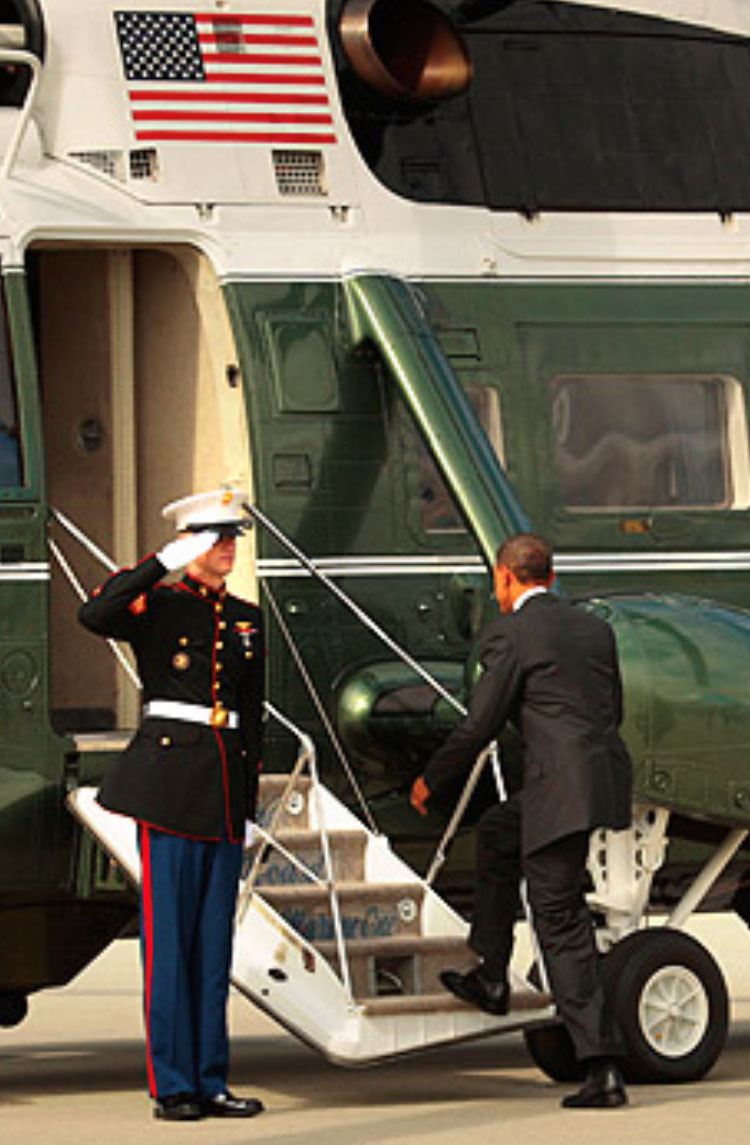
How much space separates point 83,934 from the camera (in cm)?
1116

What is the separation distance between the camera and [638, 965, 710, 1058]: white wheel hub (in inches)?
425

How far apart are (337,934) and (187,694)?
100 cm

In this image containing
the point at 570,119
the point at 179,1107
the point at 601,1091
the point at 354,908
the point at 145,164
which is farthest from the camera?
the point at 570,119

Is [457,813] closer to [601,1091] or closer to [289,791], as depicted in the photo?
[289,791]

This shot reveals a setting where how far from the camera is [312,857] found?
35.3 ft

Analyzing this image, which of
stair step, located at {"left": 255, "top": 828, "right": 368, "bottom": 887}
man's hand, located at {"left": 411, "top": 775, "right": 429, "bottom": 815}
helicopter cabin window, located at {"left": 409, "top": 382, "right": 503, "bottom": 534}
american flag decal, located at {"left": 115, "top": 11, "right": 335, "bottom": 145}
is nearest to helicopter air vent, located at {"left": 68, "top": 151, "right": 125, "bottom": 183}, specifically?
american flag decal, located at {"left": 115, "top": 11, "right": 335, "bottom": 145}

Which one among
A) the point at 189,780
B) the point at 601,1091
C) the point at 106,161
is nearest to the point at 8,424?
the point at 106,161

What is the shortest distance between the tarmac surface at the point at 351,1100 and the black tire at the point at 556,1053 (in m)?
0.07

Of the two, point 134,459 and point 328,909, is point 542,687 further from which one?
point 134,459

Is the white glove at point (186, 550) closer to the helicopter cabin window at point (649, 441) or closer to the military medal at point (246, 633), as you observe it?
the military medal at point (246, 633)

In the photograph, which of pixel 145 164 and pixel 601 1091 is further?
pixel 145 164

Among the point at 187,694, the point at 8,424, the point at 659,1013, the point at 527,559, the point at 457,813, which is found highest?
the point at 8,424

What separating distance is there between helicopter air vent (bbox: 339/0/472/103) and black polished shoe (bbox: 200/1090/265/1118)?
160 inches

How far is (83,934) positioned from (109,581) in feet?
5.90
